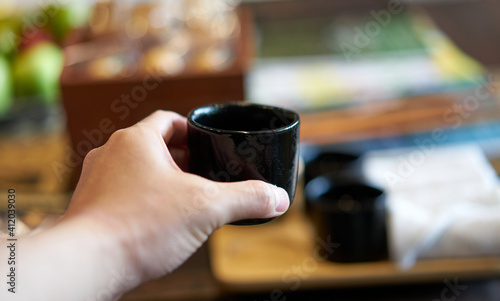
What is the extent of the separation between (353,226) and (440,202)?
0.60 feet

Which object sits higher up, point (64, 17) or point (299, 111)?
point (64, 17)

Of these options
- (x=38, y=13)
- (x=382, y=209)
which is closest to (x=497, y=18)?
(x=382, y=209)

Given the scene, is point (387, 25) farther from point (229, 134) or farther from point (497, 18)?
point (229, 134)

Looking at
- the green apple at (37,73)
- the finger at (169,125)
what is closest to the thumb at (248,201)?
the finger at (169,125)

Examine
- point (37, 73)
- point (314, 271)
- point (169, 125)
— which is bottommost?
point (314, 271)

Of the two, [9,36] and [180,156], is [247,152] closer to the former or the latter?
[180,156]

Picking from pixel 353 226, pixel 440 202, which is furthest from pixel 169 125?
pixel 440 202

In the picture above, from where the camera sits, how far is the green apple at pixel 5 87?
1.30 m

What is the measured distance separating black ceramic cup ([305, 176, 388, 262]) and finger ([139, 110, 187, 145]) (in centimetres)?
32

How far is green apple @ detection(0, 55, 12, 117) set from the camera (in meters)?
1.30

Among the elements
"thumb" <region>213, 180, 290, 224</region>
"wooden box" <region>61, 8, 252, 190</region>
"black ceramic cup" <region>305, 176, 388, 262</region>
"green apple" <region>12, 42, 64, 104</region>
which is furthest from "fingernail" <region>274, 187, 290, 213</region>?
"green apple" <region>12, 42, 64, 104</region>

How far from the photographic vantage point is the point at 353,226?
0.83 m

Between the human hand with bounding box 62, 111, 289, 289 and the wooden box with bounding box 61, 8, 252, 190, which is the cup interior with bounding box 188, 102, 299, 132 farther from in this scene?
the wooden box with bounding box 61, 8, 252, 190

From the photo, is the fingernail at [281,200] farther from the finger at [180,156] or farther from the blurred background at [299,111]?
the blurred background at [299,111]
